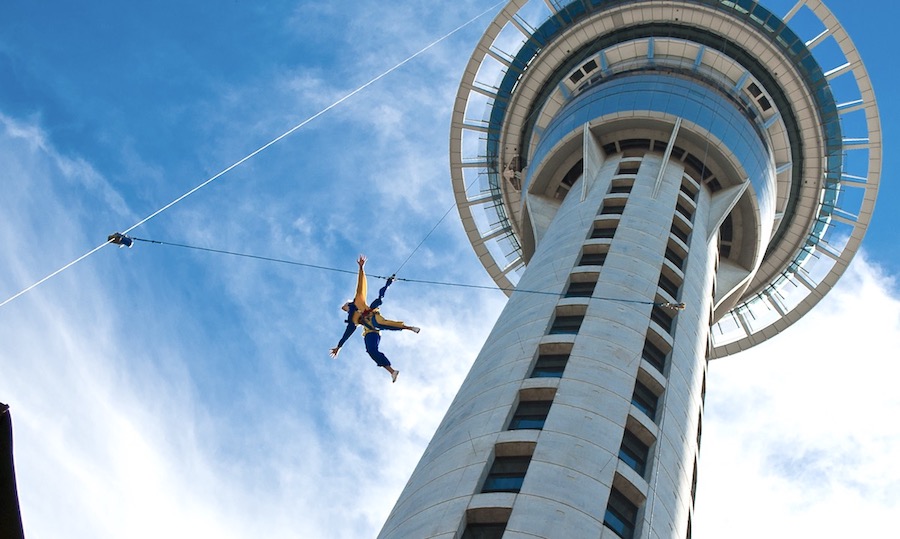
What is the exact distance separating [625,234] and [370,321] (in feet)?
42.9

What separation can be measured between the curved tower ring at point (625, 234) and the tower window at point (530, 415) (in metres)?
0.08

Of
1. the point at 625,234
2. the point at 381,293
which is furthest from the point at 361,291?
the point at 625,234

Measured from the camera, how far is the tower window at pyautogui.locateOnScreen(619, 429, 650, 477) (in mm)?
29734

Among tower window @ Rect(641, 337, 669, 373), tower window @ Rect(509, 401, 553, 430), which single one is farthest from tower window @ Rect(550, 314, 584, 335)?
tower window @ Rect(509, 401, 553, 430)

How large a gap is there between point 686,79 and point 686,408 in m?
24.3

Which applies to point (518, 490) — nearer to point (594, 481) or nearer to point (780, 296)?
point (594, 481)

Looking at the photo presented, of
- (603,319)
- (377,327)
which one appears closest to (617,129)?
(603,319)

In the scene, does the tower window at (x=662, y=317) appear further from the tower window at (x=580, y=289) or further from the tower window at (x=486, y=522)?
the tower window at (x=486, y=522)

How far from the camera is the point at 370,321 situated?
111 ft

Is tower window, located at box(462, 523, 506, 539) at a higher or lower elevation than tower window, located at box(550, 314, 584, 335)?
lower

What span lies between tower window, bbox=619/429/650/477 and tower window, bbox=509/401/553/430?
8.28 feet

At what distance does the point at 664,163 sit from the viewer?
47.5 metres

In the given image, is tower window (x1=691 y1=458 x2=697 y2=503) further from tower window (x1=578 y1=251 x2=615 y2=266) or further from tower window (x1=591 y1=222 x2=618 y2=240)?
tower window (x1=591 y1=222 x2=618 y2=240)

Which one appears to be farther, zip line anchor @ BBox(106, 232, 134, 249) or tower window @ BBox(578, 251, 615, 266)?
tower window @ BBox(578, 251, 615, 266)
